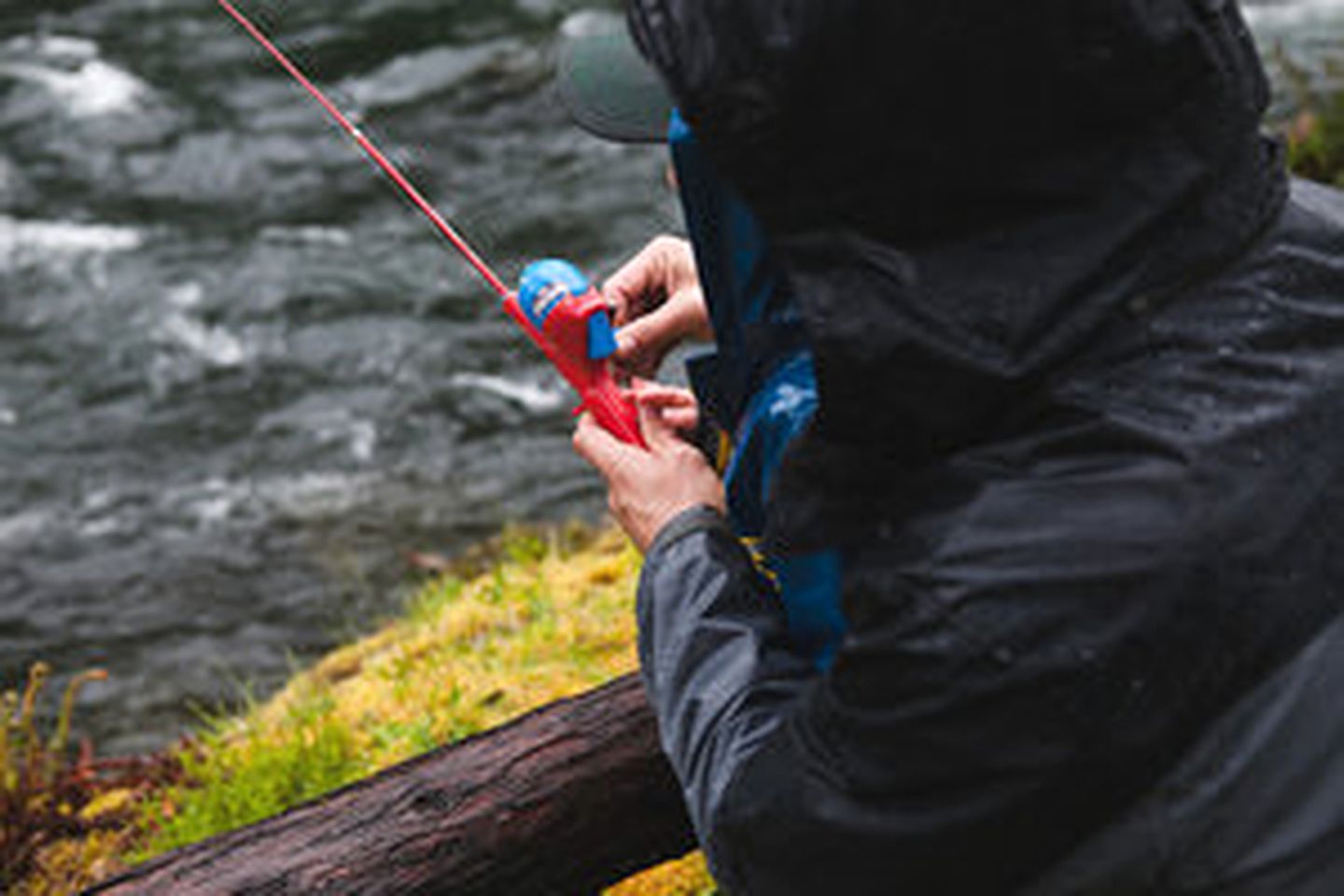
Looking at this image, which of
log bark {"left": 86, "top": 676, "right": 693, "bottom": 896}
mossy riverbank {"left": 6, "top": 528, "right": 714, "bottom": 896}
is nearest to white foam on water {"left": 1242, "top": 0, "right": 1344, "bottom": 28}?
mossy riverbank {"left": 6, "top": 528, "right": 714, "bottom": 896}

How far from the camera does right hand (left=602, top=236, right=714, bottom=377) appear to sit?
7.39 ft

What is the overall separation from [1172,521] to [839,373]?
0.32 meters

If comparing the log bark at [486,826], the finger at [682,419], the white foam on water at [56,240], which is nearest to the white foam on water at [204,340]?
the white foam on water at [56,240]

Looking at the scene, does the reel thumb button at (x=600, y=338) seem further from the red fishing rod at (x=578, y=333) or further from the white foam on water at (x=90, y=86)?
the white foam on water at (x=90, y=86)

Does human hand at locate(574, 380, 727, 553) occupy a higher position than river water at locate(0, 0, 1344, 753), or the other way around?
human hand at locate(574, 380, 727, 553)

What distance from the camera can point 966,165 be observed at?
1434mm

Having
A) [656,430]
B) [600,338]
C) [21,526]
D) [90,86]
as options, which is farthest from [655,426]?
[90,86]

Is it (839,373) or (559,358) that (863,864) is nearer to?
(839,373)

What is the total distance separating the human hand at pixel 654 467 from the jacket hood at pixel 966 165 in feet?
1.61

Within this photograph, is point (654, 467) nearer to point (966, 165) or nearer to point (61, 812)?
point (966, 165)

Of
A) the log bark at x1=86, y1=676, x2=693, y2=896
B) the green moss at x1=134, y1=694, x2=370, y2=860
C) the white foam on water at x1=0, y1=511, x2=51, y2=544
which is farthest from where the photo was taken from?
the white foam on water at x1=0, y1=511, x2=51, y2=544

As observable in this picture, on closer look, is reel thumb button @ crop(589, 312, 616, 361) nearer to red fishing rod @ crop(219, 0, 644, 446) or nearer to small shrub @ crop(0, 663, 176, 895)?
red fishing rod @ crop(219, 0, 644, 446)

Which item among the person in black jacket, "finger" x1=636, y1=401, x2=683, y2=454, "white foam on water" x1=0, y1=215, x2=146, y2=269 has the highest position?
the person in black jacket

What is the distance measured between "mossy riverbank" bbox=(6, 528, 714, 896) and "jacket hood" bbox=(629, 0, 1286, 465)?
165 centimetres
